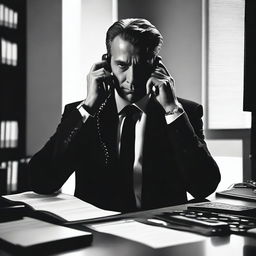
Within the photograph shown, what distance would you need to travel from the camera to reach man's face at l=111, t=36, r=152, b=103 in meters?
1.72

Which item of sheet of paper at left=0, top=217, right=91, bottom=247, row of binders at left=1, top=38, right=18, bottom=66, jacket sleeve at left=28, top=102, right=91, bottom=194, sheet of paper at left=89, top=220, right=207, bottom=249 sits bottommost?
sheet of paper at left=89, top=220, right=207, bottom=249

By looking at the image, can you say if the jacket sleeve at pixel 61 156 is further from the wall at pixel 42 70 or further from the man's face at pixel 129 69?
the wall at pixel 42 70

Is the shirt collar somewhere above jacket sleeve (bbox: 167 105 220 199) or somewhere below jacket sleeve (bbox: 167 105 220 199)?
above

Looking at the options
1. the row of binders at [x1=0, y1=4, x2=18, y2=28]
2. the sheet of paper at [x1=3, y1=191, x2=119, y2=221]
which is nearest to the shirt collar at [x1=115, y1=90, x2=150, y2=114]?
the sheet of paper at [x1=3, y1=191, x2=119, y2=221]

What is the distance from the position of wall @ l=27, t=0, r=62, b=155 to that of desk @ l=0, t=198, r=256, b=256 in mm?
2193

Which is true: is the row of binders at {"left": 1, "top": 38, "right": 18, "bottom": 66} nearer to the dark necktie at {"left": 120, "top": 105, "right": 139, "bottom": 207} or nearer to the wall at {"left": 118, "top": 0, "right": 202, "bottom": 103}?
the wall at {"left": 118, "top": 0, "right": 202, "bottom": 103}

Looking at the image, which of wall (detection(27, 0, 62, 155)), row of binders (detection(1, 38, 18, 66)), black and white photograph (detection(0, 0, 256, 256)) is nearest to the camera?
black and white photograph (detection(0, 0, 256, 256))

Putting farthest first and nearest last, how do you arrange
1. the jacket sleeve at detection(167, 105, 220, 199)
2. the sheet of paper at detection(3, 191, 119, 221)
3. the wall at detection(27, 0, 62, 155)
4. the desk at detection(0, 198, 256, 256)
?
the wall at detection(27, 0, 62, 155) < the jacket sleeve at detection(167, 105, 220, 199) < the sheet of paper at detection(3, 191, 119, 221) < the desk at detection(0, 198, 256, 256)

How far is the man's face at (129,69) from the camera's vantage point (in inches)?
67.7

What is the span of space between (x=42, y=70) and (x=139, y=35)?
54.1 inches

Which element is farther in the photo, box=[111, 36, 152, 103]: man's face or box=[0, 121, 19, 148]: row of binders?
box=[0, 121, 19, 148]: row of binders

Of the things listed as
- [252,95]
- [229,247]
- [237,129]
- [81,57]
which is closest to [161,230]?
[229,247]

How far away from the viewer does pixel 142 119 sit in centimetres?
180

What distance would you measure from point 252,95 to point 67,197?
76 cm
